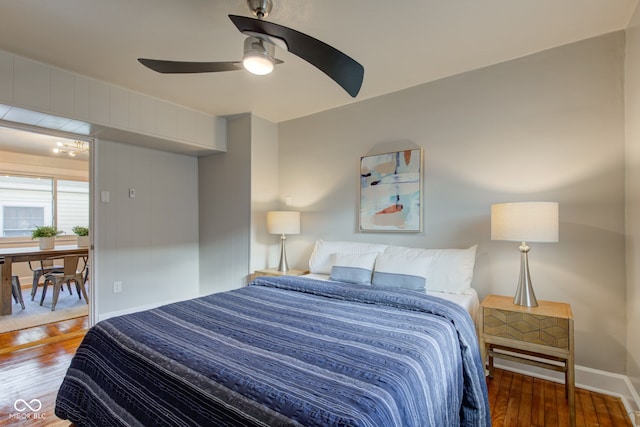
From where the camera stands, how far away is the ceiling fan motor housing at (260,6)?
171cm

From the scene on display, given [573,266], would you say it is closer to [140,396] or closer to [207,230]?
[140,396]

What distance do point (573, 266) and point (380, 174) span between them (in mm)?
1678

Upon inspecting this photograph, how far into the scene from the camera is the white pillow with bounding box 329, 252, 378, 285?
101 inches

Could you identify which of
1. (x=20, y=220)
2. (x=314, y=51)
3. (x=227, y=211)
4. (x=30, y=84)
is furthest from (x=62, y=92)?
(x=20, y=220)

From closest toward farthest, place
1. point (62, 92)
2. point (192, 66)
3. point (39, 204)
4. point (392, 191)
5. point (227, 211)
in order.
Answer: point (192, 66)
point (62, 92)
point (392, 191)
point (227, 211)
point (39, 204)

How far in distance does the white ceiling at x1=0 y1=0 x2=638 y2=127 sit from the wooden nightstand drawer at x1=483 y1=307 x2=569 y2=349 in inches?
74.5

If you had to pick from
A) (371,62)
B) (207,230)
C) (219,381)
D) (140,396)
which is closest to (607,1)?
(371,62)

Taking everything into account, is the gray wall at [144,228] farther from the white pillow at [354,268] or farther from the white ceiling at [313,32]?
the white pillow at [354,268]

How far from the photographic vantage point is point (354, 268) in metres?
2.62

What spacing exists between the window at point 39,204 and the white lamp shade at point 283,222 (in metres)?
4.88

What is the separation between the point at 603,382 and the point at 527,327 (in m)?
0.76

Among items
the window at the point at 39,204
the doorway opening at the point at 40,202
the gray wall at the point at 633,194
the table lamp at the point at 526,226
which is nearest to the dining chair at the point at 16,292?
the doorway opening at the point at 40,202

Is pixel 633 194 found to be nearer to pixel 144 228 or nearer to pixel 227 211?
pixel 227 211

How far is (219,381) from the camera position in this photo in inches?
41.8
